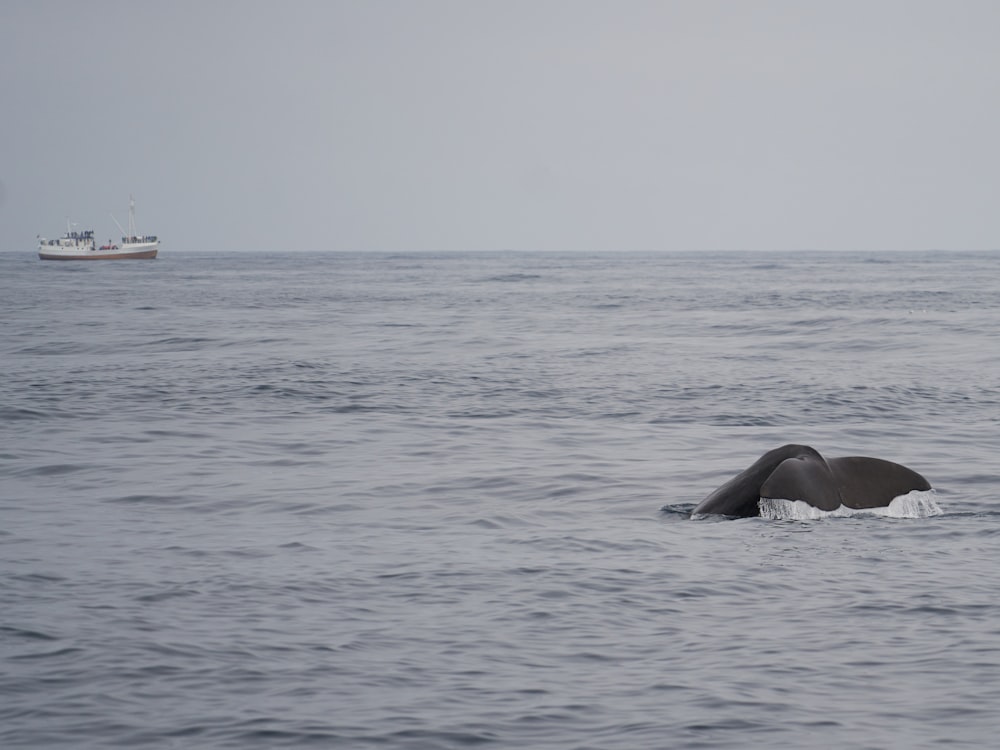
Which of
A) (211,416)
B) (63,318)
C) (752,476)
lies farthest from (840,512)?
(63,318)

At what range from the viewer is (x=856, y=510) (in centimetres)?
1355

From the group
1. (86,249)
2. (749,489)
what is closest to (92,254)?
(86,249)

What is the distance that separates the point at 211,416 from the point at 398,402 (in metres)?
3.84

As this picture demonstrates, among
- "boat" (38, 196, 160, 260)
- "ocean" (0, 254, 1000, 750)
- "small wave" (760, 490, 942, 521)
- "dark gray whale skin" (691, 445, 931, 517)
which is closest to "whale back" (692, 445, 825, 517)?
"dark gray whale skin" (691, 445, 931, 517)

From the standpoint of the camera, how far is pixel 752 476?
1367 cm

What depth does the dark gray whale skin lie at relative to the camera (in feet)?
43.7

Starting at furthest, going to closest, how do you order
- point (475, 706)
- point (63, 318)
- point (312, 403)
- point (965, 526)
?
point (63, 318) < point (312, 403) < point (965, 526) < point (475, 706)

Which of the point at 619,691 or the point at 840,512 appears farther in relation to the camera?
the point at 840,512

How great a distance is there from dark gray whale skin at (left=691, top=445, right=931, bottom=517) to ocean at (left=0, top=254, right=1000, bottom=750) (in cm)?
32

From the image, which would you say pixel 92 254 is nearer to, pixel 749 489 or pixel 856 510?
pixel 749 489

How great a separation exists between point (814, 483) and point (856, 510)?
544 mm

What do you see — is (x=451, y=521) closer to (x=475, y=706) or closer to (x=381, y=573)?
(x=381, y=573)

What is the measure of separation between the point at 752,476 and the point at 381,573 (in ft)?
14.5

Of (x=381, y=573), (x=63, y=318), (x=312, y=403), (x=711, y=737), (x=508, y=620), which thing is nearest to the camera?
(x=711, y=737)
